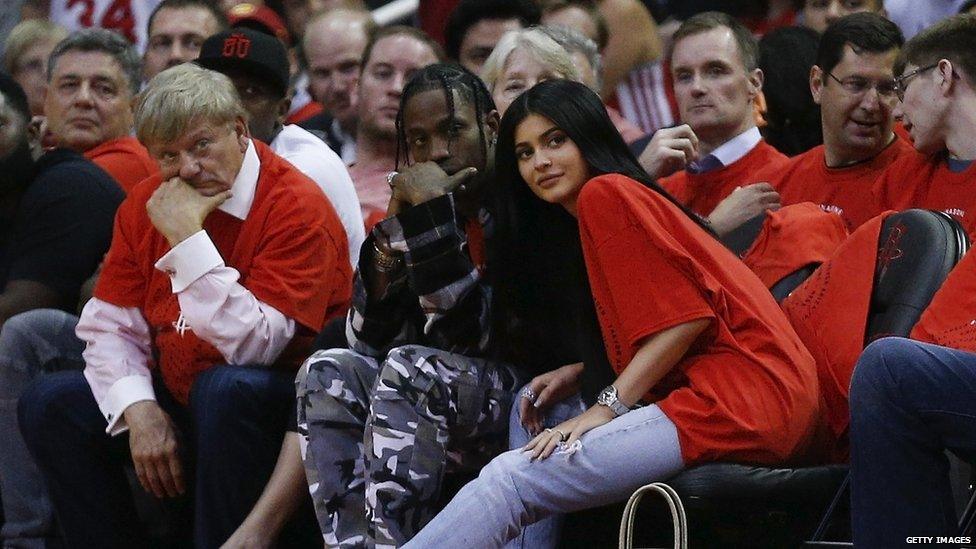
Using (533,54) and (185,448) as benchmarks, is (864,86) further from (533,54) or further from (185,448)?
(185,448)

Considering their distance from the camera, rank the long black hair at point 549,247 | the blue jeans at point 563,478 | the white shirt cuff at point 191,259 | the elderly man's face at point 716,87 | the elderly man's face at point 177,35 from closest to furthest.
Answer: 1. the blue jeans at point 563,478
2. the long black hair at point 549,247
3. the white shirt cuff at point 191,259
4. the elderly man's face at point 716,87
5. the elderly man's face at point 177,35

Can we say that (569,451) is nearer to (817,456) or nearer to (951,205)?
(817,456)

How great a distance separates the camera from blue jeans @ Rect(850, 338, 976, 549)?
11.7ft

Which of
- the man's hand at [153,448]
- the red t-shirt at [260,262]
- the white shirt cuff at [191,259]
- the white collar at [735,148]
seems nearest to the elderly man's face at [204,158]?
the red t-shirt at [260,262]

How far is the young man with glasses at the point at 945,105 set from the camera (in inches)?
173

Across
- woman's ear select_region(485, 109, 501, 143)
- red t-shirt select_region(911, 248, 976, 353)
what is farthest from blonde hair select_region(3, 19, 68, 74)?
red t-shirt select_region(911, 248, 976, 353)

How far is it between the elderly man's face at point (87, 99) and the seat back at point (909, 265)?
10.5ft

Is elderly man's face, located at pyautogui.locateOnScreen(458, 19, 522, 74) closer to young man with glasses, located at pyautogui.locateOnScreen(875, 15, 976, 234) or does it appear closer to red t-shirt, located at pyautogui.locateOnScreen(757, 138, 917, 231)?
red t-shirt, located at pyautogui.locateOnScreen(757, 138, 917, 231)

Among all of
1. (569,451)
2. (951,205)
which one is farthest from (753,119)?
(569,451)

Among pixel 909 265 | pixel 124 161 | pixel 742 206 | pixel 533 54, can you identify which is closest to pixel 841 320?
pixel 909 265

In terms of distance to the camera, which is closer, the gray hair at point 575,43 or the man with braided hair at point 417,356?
the man with braided hair at point 417,356

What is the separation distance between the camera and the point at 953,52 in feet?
14.4

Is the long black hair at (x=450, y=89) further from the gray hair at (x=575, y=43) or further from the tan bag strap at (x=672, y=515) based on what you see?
the tan bag strap at (x=672, y=515)

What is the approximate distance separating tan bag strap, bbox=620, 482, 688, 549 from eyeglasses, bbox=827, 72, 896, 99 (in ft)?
5.87
